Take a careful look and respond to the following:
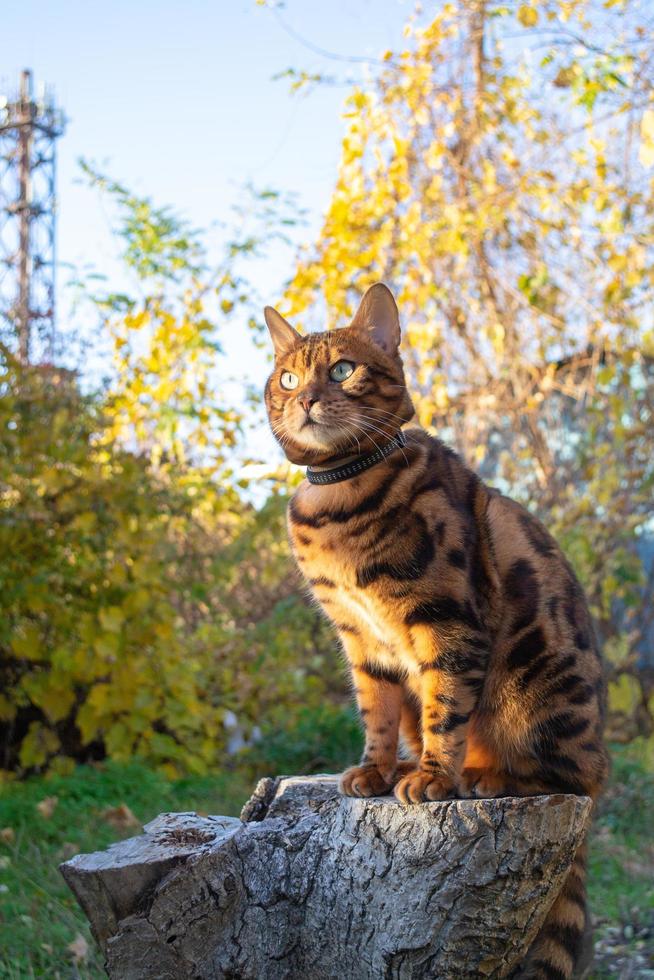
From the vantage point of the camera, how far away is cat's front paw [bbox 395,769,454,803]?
212cm

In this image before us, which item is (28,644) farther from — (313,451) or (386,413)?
(386,413)

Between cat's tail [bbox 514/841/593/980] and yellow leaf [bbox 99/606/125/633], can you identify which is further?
yellow leaf [bbox 99/606/125/633]

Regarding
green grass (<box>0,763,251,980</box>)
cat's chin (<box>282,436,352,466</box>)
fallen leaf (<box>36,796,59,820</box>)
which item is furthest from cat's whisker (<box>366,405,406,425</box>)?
fallen leaf (<box>36,796,59,820</box>)

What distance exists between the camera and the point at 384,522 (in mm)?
2279

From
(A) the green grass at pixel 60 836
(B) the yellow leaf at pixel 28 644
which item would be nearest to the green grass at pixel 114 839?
(A) the green grass at pixel 60 836

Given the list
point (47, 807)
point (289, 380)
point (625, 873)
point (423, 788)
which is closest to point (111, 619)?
point (47, 807)

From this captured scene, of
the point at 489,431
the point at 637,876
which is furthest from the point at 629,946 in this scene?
the point at 489,431

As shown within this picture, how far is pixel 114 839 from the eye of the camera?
3.93 m

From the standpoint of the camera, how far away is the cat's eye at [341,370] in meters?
2.37

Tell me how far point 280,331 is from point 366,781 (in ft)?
3.72

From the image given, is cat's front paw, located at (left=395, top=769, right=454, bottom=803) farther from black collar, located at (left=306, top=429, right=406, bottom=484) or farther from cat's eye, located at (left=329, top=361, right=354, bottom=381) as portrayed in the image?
cat's eye, located at (left=329, top=361, right=354, bottom=381)

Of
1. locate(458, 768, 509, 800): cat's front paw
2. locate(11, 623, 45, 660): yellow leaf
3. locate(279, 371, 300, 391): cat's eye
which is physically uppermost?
locate(279, 371, 300, 391): cat's eye

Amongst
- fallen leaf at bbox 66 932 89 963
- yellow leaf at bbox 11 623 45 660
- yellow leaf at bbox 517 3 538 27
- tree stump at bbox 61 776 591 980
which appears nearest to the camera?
tree stump at bbox 61 776 591 980

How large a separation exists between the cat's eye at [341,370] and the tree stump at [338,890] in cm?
97
